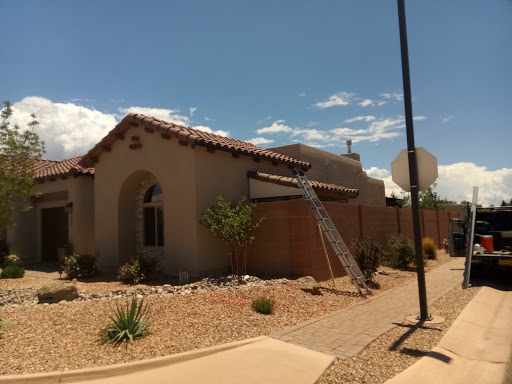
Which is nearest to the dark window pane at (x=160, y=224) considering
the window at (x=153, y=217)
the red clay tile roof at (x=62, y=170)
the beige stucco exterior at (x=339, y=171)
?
the window at (x=153, y=217)

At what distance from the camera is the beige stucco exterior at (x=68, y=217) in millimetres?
15875

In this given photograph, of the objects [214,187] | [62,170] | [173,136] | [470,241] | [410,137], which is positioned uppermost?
[173,136]

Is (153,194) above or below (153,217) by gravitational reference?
above

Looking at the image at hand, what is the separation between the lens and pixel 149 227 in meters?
14.0

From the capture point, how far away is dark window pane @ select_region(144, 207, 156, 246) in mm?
13820

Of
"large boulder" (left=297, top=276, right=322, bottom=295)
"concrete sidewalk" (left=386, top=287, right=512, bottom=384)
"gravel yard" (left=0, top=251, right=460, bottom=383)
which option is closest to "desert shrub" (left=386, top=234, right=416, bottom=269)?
"gravel yard" (left=0, top=251, right=460, bottom=383)

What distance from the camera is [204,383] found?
4469 millimetres

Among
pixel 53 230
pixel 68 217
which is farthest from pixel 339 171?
pixel 53 230

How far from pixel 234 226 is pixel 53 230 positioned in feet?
42.0

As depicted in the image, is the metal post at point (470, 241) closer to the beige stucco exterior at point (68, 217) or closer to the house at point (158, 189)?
the house at point (158, 189)

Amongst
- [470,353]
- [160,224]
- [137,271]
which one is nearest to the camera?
[470,353]

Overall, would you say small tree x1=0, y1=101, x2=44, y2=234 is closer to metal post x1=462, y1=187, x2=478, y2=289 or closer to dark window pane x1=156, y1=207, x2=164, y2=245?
dark window pane x1=156, y1=207, x2=164, y2=245

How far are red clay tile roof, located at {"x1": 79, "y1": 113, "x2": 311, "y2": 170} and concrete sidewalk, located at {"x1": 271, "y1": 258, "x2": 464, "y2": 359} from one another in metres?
6.08

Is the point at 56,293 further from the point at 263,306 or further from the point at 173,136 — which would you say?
the point at 173,136
